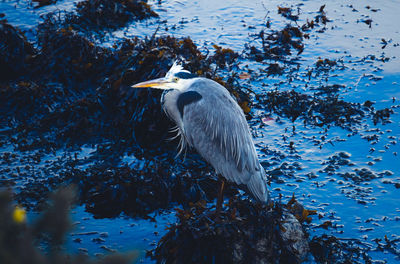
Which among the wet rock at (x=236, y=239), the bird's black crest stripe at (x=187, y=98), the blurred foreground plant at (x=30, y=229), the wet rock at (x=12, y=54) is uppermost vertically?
the blurred foreground plant at (x=30, y=229)

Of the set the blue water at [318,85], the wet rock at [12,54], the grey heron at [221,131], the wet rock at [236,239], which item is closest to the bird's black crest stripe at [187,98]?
the grey heron at [221,131]

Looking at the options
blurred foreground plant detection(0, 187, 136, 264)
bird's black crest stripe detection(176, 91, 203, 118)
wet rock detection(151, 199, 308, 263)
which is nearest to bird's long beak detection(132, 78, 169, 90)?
bird's black crest stripe detection(176, 91, 203, 118)

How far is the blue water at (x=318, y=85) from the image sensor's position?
13.4 feet

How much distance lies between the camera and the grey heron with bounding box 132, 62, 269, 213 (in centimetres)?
379

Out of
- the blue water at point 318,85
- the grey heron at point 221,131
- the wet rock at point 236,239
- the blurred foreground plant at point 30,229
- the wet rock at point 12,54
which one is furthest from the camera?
the wet rock at point 12,54

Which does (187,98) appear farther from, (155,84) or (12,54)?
(12,54)

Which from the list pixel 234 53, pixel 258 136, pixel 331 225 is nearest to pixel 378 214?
pixel 331 225

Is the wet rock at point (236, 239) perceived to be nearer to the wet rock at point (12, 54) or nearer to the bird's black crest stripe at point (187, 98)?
the bird's black crest stripe at point (187, 98)

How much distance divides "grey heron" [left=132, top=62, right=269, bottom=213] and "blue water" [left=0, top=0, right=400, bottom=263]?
2.63ft

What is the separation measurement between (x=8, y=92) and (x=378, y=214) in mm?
4905

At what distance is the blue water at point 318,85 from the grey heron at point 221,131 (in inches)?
31.5

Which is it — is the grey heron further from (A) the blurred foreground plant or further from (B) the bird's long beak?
(A) the blurred foreground plant

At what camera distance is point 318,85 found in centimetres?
656

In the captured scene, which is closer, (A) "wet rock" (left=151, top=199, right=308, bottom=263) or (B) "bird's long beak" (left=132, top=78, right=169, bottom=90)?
(A) "wet rock" (left=151, top=199, right=308, bottom=263)
